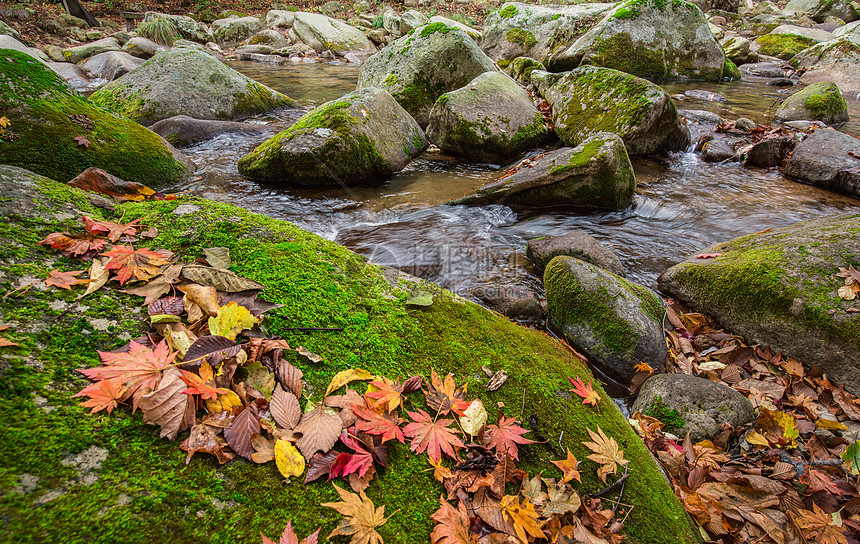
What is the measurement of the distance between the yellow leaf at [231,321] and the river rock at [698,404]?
2956mm

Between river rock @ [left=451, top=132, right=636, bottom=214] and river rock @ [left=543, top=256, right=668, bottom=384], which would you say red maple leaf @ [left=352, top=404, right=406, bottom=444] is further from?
river rock @ [left=451, top=132, right=636, bottom=214]

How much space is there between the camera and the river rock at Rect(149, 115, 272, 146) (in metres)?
7.74

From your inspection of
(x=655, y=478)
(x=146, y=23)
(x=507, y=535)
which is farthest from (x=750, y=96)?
(x=146, y=23)

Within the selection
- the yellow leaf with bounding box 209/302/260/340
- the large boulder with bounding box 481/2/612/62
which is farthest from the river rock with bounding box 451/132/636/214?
the large boulder with bounding box 481/2/612/62

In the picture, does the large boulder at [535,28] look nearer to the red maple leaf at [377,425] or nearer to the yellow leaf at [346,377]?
the yellow leaf at [346,377]

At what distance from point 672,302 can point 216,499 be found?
472 centimetres

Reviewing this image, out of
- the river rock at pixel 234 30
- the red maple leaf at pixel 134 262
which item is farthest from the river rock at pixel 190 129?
the river rock at pixel 234 30

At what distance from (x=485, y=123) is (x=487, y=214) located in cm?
266

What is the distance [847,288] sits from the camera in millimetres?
3525

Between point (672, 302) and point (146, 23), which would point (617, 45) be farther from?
point (146, 23)

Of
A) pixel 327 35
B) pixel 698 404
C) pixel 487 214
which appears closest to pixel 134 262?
pixel 698 404

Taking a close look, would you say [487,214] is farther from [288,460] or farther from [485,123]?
[288,460]

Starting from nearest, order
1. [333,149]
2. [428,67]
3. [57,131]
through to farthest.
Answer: [57,131], [333,149], [428,67]

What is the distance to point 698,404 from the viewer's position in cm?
295
